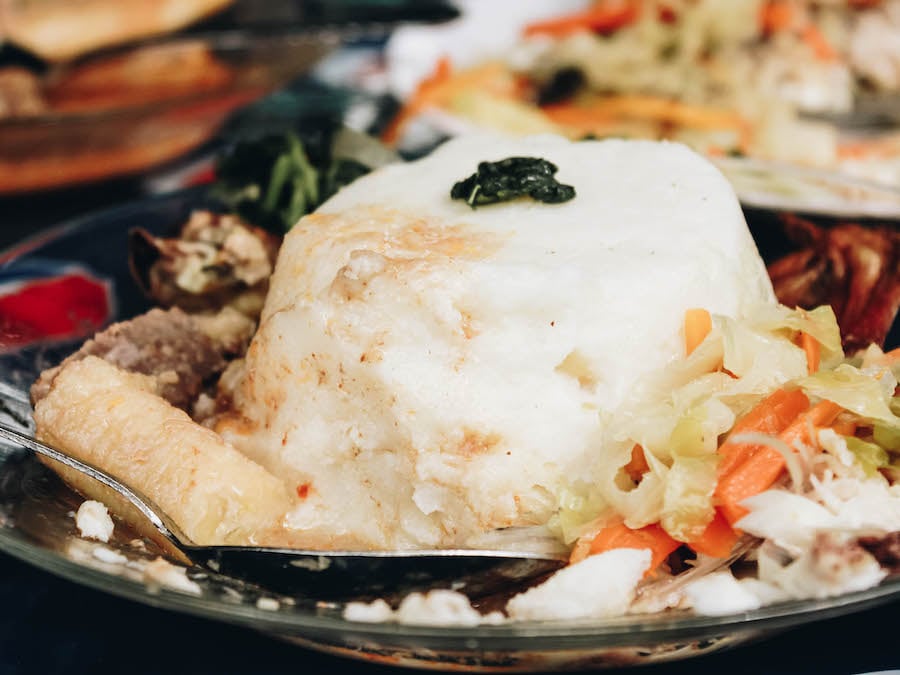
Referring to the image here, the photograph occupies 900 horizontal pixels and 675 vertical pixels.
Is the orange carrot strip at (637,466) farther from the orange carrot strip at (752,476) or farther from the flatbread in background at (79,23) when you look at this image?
the flatbread in background at (79,23)

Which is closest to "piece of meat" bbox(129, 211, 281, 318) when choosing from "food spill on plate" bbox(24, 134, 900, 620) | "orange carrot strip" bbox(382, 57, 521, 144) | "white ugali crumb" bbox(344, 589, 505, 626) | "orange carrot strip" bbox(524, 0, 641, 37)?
"food spill on plate" bbox(24, 134, 900, 620)

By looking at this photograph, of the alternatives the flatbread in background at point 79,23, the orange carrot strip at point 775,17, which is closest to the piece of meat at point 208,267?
the flatbread in background at point 79,23

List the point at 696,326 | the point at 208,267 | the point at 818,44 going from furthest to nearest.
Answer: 1. the point at 818,44
2. the point at 208,267
3. the point at 696,326

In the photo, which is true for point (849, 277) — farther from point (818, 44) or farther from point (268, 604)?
point (818, 44)

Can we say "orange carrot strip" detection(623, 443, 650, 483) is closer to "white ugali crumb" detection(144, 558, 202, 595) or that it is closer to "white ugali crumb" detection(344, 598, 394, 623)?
"white ugali crumb" detection(344, 598, 394, 623)

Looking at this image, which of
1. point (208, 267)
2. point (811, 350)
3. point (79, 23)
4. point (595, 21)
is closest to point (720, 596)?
point (811, 350)

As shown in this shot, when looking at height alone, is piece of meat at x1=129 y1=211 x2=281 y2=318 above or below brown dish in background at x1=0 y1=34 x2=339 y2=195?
above
